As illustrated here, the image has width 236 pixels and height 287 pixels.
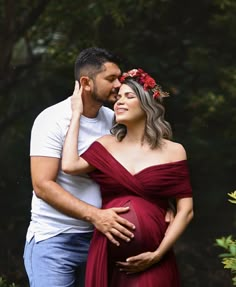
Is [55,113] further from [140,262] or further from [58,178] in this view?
[140,262]

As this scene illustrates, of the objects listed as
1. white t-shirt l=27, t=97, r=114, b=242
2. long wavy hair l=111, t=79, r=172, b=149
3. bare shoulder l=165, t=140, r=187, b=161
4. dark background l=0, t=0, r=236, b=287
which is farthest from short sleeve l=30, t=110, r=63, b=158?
dark background l=0, t=0, r=236, b=287

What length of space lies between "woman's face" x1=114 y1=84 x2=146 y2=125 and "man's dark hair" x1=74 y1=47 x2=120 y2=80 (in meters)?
0.27

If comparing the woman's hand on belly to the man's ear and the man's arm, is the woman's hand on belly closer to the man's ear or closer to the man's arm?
the man's arm

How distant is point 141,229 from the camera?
370cm

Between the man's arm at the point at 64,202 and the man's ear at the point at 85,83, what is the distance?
17.3 inches

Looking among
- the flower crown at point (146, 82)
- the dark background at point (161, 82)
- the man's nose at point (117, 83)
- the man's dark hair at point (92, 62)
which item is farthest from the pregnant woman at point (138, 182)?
the dark background at point (161, 82)

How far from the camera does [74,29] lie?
7020 millimetres

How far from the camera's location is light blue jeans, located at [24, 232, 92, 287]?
12.7 feet

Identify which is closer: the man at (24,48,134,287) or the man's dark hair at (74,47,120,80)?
the man at (24,48,134,287)

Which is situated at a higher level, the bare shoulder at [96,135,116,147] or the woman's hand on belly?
the bare shoulder at [96,135,116,147]

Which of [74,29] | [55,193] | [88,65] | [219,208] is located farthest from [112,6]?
[55,193]

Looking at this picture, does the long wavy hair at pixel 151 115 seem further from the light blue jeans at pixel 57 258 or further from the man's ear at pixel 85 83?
the light blue jeans at pixel 57 258

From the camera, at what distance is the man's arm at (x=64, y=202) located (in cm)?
372

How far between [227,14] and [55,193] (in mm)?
3770
